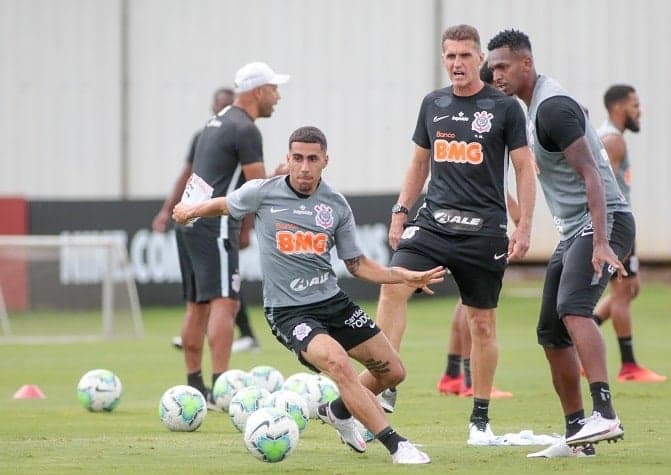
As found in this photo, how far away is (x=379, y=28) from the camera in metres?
26.9

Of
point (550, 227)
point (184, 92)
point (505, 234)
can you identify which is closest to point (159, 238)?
point (184, 92)

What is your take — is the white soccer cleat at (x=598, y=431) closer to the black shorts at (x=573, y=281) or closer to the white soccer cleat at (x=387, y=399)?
the black shorts at (x=573, y=281)

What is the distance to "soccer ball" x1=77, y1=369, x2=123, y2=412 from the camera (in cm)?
1102

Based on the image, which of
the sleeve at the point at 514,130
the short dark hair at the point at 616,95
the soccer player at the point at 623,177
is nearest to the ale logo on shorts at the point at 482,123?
the sleeve at the point at 514,130

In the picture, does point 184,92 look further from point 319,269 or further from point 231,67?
point 319,269

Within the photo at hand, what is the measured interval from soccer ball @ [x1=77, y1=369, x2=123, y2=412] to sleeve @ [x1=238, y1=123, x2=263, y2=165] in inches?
74.7

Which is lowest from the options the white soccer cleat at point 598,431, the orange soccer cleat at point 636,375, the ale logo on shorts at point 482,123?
the orange soccer cleat at point 636,375

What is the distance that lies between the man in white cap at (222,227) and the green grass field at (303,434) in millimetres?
690

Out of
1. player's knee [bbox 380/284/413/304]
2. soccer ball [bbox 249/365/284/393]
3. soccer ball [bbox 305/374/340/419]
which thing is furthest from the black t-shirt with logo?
soccer ball [bbox 249/365/284/393]

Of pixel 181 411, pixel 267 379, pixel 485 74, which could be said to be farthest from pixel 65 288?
pixel 181 411

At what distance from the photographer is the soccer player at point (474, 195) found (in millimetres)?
9336

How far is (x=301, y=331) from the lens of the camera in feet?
27.9

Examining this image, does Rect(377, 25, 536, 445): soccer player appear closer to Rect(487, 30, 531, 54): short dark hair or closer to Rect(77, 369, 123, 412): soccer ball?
Rect(487, 30, 531, 54): short dark hair

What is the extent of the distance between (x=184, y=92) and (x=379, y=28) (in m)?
3.60
